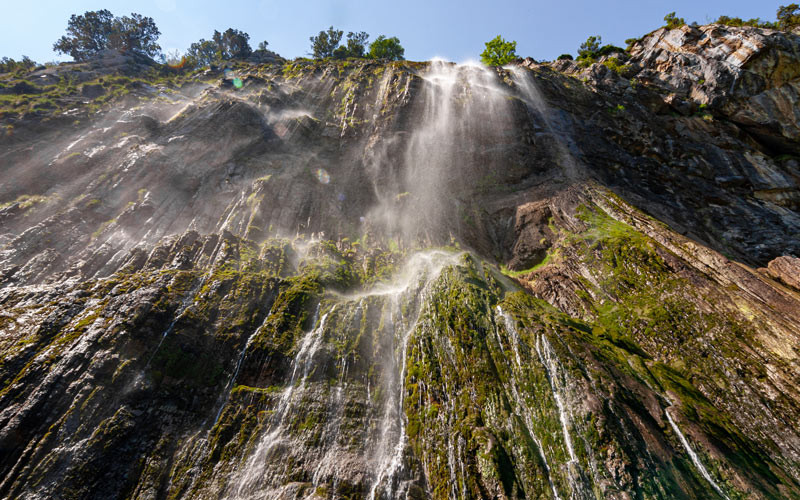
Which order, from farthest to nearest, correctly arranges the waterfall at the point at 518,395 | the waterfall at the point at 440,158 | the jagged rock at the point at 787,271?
1. the waterfall at the point at 440,158
2. the jagged rock at the point at 787,271
3. the waterfall at the point at 518,395

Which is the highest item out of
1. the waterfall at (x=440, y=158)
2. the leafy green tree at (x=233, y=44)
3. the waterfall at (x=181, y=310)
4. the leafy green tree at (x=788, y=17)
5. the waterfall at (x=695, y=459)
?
the leafy green tree at (x=233, y=44)

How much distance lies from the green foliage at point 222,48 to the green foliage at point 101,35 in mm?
7541

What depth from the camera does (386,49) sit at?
50750 millimetres

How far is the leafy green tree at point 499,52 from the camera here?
4200 centimetres

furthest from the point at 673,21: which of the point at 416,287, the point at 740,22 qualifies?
the point at 416,287

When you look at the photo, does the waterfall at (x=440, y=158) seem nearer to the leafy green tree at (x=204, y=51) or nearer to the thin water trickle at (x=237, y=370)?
the thin water trickle at (x=237, y=370)

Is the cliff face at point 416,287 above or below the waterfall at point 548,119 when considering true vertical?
below

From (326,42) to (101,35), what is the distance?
117ft

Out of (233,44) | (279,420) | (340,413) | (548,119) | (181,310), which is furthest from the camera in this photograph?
(233,44)

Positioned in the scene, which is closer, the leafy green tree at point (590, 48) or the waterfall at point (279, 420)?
the waterfall at point (279, 420)

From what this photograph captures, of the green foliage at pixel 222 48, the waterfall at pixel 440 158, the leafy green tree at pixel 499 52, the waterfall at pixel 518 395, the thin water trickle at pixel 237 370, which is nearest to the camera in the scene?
the waterfall at pixel 518 395

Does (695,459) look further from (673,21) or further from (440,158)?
(673,21)

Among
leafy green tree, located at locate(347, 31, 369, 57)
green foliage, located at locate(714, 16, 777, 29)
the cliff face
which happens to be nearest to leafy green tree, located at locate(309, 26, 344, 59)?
leafy green tree, located at locate(347, 31, 369, 57)

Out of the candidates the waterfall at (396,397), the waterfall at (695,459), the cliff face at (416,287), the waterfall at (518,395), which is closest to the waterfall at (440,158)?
the cliff face at (416,287)
